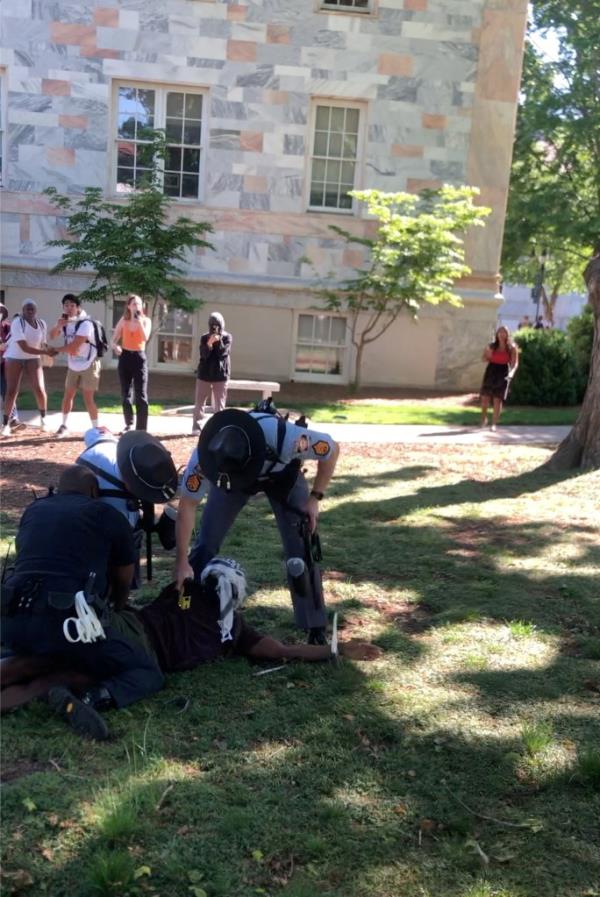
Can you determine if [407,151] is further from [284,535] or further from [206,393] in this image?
[284,535]

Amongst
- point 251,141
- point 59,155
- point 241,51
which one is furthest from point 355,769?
point 241,51

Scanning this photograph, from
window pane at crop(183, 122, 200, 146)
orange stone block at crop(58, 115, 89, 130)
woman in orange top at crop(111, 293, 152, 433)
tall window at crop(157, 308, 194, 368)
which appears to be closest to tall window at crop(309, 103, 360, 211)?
window pane at crop(183, 122, 200, 146)

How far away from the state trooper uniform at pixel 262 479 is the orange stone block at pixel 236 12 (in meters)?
15.4

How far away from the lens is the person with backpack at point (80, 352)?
1164 cm

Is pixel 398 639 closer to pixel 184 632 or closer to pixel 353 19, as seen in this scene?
pixel 184 632

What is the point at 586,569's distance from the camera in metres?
7.28

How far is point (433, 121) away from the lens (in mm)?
18703

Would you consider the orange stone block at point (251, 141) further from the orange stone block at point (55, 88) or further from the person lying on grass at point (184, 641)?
the person lying on grass at point (184, 641)

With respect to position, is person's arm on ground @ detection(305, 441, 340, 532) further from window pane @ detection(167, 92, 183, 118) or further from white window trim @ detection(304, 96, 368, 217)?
window pane @ detection(167, 92, 183, 118)

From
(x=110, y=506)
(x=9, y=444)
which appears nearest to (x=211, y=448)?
(x=110, y=506)

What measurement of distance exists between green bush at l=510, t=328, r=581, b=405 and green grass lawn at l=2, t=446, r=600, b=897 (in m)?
11.7

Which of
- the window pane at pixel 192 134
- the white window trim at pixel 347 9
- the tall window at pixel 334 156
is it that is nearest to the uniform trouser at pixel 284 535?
the tall window at pixel 334 156

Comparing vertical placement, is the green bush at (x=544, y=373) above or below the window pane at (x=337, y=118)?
below

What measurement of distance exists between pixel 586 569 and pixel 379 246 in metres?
10.5
